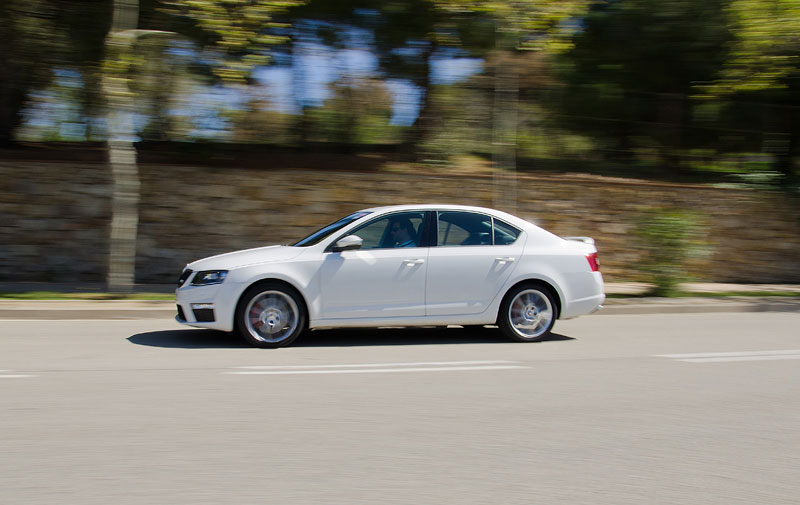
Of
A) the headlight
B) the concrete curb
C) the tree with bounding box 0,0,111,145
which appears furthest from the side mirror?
the tree with bounding box 0,0,111,145

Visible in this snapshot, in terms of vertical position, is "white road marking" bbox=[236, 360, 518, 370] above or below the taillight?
below

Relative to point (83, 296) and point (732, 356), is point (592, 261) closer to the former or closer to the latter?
point (732, 356)

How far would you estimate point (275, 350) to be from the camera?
771cm

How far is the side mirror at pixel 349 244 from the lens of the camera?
7.84 m

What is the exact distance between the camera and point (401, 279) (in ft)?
26.0

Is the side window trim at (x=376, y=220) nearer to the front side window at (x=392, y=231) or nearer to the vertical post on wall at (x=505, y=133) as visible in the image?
the front side window at (x=392, y=231)

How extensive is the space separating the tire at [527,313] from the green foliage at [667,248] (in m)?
5.31

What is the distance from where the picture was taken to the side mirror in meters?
7.84

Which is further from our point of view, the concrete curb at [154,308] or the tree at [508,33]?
the tree at [508,33]

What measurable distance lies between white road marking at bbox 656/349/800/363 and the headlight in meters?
4.64

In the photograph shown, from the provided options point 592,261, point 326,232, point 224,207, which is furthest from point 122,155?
point 592,261

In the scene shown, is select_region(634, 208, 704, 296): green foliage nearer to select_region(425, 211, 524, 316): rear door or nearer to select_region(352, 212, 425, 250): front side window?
select_region(425, 211, 524, 316): rear door

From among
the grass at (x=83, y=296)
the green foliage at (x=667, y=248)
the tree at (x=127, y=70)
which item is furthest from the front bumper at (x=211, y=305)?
the green foliage at (x=667, y=248)

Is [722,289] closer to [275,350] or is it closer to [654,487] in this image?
[275,350]
